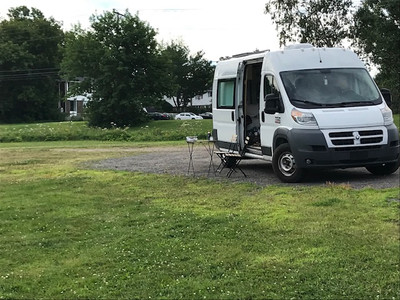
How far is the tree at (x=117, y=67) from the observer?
44844 millimetres

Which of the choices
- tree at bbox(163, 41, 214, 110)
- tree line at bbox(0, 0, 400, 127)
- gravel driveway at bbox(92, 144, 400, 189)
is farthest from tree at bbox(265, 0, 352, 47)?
tree at bbox(163, 41, 214, 110)

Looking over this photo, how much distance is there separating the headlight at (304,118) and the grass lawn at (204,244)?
1268mm

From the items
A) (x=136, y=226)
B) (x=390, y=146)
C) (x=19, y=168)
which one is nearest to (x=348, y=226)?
(x=136, y=226)

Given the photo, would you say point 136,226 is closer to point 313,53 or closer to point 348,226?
point 348,226

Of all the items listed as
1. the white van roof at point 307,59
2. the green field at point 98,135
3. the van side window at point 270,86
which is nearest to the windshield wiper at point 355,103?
the white van roof at point 307,59

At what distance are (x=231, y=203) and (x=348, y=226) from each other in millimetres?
2330

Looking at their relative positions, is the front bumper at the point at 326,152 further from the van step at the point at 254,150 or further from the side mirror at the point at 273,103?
the van step at the point at 254,150

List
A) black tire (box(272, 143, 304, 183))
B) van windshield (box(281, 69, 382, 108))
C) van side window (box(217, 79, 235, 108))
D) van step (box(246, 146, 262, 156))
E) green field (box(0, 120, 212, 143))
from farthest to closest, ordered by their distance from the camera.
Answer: green field (box(0, 120, 212, 143)), van side window (box(217, 79, 235, 108)), van step (box(246, 146, 262, 156)), van windshield (box(281, 69, 382, 108)), black tire (box(272, 143, 304, 183))

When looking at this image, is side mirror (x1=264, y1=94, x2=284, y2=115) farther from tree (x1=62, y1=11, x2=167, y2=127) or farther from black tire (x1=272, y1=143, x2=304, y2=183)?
tree (x1=62, y1=11, x2=167, y2=127)

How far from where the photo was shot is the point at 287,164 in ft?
33.3

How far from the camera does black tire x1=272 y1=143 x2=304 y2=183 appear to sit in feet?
32.4

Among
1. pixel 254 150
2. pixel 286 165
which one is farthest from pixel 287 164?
pixel 254 150

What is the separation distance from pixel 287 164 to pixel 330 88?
5.81 ft

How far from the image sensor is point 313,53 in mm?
10812
